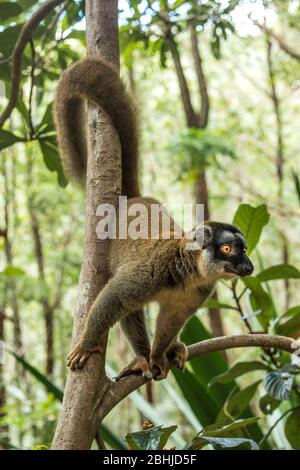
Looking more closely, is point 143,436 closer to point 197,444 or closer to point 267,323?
point 197,444

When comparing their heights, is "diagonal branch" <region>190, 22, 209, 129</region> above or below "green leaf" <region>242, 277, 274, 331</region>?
above

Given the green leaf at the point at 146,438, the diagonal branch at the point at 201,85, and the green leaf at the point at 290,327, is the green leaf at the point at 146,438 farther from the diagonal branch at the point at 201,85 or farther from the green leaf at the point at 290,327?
the diagonal branch at the point at 201,85

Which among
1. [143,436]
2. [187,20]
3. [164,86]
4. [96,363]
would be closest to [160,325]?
[96,363]

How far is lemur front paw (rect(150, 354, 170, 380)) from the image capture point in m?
2.41

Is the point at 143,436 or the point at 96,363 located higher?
the point at 96,363

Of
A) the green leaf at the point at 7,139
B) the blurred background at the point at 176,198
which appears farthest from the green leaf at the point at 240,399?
the green leaf at the point at 7,139

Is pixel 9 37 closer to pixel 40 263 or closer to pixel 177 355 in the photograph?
pixel 177 355

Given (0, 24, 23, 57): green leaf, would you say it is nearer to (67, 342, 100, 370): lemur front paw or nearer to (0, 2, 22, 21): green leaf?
(0, 2, 22, 21): green leaf

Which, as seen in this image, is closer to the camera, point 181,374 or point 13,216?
point 181,374

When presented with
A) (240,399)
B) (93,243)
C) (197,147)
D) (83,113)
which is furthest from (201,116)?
(93,243)

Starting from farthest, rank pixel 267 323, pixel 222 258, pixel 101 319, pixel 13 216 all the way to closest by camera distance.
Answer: pixel 13 216
pixel 267 323
pixel 222 258
pixel 101 319

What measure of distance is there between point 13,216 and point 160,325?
19.9 ft

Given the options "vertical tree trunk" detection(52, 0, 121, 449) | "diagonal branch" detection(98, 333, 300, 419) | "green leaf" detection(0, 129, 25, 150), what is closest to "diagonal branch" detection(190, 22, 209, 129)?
"green leaf" detection(0, 129, 25, 150)
